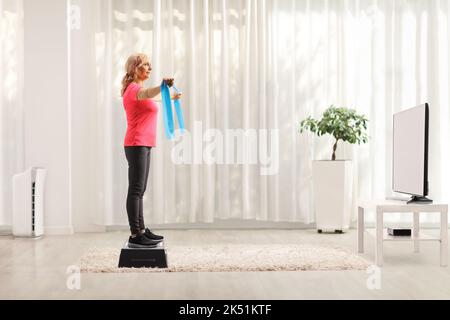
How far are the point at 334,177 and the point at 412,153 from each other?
4.77 ft

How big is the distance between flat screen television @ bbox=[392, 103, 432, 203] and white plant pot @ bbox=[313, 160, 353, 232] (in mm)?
986

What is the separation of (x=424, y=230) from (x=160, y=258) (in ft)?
10.1

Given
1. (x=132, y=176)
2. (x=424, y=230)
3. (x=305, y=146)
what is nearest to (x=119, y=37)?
(x=305, y=146)

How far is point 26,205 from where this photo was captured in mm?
5301

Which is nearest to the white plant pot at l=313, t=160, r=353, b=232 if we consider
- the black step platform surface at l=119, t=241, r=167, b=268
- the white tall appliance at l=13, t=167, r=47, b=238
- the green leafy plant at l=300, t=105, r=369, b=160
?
the green leafy plant at l=300, t=105, r=369, b=160

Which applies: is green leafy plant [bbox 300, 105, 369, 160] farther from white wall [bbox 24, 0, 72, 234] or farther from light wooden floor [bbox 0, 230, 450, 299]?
white wall [bbox 24, 0, 72, 234]

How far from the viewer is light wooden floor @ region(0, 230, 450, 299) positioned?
302 centimetres

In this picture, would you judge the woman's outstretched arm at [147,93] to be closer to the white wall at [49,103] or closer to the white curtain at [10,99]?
the white wall at [49,103]

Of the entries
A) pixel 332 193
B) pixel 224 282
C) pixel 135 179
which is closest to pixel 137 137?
pixel 135 179

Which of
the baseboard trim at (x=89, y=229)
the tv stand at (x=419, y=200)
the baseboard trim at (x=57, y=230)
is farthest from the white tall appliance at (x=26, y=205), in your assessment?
the tv stand at (x=419, y=200)

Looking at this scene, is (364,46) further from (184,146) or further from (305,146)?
(184,146)

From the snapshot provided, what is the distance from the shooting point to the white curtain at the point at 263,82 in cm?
572
